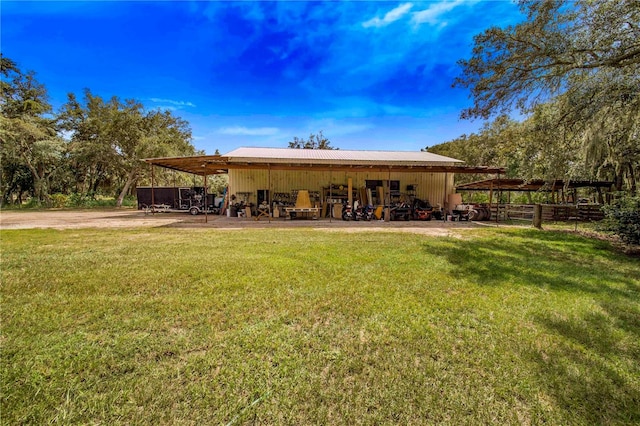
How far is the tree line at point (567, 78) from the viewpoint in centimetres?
527

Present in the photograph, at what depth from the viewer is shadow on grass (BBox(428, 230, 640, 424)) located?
1.78m

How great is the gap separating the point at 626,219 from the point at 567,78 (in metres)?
3.65

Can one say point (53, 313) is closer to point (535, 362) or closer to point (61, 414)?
point (61, 414)

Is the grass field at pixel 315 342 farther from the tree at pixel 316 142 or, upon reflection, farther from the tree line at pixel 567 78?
the tree at pixel 316 142

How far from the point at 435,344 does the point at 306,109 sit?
20188mm

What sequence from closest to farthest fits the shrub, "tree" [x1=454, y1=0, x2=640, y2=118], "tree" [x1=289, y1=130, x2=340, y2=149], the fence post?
"tree" [x1=454, y1=0, x2=640, y2=118] < the shrub < the fence post < "tree" [x1=289, y1=130, x2=340, y2=149]

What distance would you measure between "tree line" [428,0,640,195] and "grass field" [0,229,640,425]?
4259 mm

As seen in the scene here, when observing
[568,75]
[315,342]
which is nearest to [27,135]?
[315,342]

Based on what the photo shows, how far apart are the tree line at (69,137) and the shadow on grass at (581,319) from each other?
70.4ft

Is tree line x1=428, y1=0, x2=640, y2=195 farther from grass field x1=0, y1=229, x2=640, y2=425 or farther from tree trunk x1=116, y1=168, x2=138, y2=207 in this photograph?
tree trunk x1=116, y1=168, x2=138, y2=207

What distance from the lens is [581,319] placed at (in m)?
2.85

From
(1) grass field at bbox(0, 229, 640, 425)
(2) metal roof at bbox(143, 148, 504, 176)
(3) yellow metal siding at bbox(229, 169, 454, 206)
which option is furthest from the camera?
(3) yellow metal siding at bbox(229, 169, 454, 206)

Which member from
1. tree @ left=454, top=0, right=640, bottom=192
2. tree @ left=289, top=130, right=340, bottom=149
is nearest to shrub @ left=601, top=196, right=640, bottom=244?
tree @ left=454, top=0, right=640, bottom=192

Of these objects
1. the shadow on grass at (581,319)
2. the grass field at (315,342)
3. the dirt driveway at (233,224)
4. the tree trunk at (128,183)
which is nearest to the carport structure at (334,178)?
the dirt driveway at (233,224)
